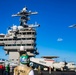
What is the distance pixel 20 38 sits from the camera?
11238 cm

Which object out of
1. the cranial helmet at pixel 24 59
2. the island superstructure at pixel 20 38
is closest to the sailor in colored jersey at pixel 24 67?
the cranial helmet at pixel 24 59

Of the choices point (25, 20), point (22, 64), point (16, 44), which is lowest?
point (22, 64)

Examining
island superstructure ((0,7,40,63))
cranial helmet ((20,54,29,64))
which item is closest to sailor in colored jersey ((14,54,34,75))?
cranial helmet ((20,54,29,64))

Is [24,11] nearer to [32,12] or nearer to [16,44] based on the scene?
[32,12]

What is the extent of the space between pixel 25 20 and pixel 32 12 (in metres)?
5.16

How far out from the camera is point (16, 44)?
367 ft

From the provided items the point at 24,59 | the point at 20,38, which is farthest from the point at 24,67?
the point at 20,38

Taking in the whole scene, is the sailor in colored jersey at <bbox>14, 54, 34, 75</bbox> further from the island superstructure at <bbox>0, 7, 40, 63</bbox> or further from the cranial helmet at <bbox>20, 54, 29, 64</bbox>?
the island superstructure at <bbox>0, 7, 40, 63</bbox>

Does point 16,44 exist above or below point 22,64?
above

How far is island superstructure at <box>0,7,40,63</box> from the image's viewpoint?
109562mm

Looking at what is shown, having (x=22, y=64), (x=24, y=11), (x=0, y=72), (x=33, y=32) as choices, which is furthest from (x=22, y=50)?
(x=24, y=11)

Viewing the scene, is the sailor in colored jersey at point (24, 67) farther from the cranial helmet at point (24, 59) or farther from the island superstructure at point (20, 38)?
the island superstructure at point (20, 38)

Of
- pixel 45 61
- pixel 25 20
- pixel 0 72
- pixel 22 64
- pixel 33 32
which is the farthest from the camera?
pixel 25 20

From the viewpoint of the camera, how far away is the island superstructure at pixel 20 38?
10956 cm
